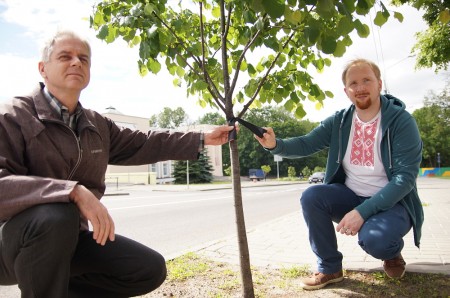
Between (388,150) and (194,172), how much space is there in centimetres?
4579

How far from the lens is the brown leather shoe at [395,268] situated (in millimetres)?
3002

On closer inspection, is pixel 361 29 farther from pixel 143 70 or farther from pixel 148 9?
pixel 143 70

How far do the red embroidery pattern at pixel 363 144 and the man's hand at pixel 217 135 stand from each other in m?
1.04

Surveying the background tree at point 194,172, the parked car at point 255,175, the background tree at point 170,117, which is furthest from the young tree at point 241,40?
the background tree at point 170,117

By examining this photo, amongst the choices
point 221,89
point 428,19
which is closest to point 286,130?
point 428,19

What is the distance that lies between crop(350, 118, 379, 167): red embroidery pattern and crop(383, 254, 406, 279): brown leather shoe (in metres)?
0.82

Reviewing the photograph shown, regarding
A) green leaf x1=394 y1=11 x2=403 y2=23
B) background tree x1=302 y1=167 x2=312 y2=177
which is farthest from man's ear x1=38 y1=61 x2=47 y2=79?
background tree x1=302 y1=167 x2=312 y2=177

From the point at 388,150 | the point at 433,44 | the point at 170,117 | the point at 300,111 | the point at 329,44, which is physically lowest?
the point at 388,150

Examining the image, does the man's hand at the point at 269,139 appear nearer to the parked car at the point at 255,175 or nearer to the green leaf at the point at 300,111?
the green leaf at the point at 300,111

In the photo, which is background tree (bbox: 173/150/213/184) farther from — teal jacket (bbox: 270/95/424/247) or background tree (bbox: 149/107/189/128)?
teal jacket (bbox: 270/95/424/247)

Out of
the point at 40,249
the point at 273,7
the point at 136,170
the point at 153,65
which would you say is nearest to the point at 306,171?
the point at 136,170

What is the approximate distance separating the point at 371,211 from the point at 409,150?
538 millimetres

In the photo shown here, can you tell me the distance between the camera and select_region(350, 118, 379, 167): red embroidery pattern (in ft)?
9.59

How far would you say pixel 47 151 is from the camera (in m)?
1.95
